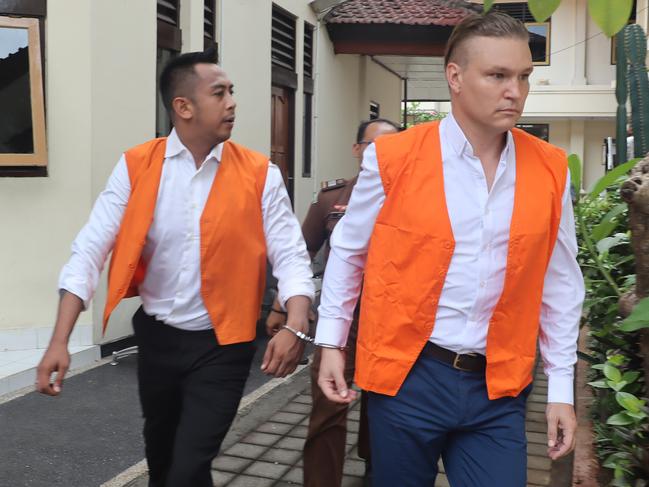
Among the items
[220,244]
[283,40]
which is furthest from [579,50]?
[220,244]

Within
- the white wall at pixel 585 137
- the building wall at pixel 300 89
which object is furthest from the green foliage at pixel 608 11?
the white wall at pixel 585 137

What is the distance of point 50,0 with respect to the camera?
7.18 meters

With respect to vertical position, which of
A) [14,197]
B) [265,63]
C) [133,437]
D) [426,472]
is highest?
[265,63]

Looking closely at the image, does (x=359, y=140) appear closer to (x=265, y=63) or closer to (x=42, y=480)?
(x=42, y=480)

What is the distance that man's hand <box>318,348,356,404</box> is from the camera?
2689 mm

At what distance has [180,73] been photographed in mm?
3674

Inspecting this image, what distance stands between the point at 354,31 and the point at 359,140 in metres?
9.60

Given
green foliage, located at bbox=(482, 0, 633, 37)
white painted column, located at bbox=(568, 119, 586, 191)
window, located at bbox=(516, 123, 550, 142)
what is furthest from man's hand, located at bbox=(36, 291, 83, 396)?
window, located at bbox=(516, 123, 550, 142)

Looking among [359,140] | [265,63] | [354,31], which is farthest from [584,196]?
[354,31]

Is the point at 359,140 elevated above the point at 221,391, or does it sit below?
above

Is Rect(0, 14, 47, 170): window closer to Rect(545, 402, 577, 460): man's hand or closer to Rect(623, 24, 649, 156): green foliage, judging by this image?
Rect(623, 24, 649, 156): green foliage

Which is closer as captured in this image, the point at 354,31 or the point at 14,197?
the point at 14,197

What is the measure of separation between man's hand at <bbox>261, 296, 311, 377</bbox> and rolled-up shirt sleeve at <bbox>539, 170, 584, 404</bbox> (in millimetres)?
955

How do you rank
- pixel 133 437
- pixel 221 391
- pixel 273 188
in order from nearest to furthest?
pixel 221 391, pixel 273 188, pixel 133 437
